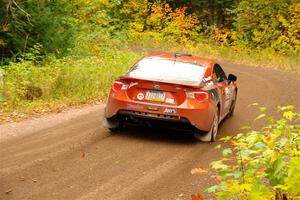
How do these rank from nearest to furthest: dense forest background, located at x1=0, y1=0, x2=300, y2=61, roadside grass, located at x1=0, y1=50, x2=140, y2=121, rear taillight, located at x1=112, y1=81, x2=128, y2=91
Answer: rear taillight, located at x1=112, y1=81, x2=128, y2=91 → roadside grass, located at x1=0, y1=50, x2=140, y2=121 → dense forest background, located at x1=0, y1=0, x2=300, y2=61

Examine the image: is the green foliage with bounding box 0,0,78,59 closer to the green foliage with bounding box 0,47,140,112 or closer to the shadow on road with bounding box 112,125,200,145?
the green foliage with bounding box 0,47,140,112

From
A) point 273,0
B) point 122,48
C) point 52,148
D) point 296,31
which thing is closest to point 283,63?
point 296,31

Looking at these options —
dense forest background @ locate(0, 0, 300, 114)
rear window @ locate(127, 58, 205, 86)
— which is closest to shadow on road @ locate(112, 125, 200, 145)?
rear window @ locate(127, 58, 205, 86)

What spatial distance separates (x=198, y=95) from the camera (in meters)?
8.96

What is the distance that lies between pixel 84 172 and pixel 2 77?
7.33 metres

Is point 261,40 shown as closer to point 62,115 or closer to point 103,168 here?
point 62,115

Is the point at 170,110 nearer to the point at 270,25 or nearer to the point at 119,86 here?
the point at 119,86

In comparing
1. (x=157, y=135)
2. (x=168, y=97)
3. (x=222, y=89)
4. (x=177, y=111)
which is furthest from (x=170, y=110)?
(x=222, y=89)

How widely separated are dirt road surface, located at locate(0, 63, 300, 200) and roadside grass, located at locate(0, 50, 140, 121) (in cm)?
95

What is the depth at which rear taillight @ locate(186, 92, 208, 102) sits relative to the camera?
8938 mm

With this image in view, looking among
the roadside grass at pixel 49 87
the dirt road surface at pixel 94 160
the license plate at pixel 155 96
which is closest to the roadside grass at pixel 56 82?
the roadside grass at pixel 49 87

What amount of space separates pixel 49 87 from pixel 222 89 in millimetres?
5347

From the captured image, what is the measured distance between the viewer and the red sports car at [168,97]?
29.2 ft

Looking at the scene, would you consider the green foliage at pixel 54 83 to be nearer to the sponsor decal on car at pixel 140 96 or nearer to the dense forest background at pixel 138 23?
the dense forest background at pixel 138 23
